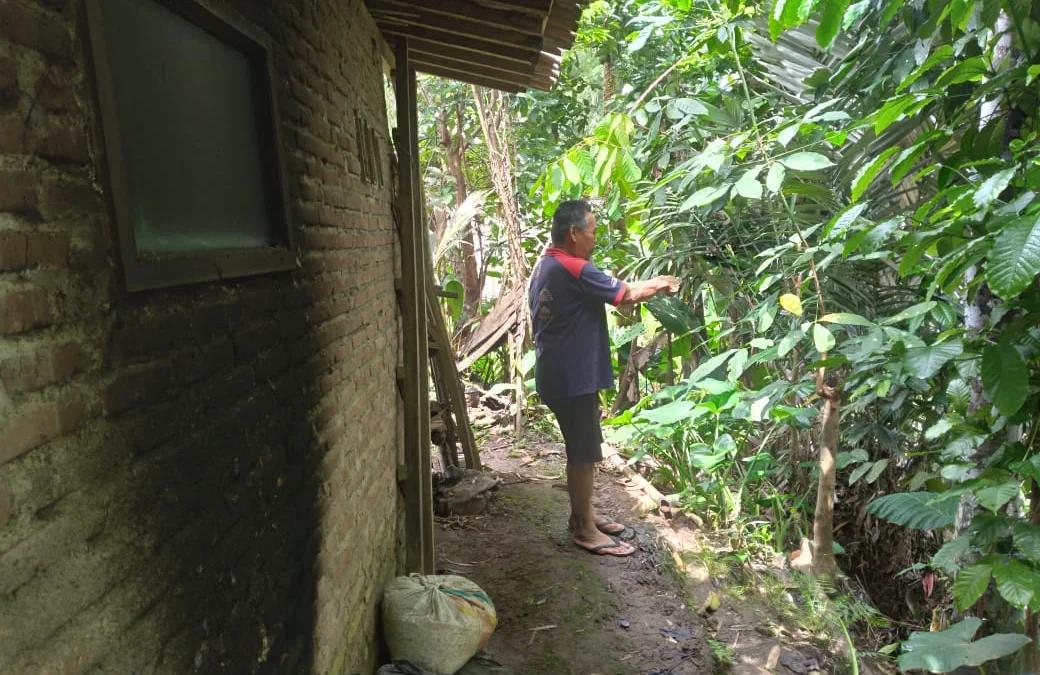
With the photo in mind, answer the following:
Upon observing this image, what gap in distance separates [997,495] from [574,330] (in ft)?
8.09

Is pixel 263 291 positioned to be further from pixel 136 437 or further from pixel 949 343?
pixel 949 343

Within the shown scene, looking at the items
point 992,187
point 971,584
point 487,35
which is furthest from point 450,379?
point 992,187

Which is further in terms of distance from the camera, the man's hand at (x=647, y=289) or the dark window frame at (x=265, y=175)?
the man's hand at (x=647, y=289)

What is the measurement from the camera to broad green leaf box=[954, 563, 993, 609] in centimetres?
208

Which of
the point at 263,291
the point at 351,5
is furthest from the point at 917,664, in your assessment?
the point at 351,5

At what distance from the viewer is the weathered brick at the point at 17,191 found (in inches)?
37.8

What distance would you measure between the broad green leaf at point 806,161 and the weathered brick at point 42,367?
3.00m

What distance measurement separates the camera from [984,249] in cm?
197

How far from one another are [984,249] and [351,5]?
104 inches

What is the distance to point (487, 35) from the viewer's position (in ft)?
Result: 12.0

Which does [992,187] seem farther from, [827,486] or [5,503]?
[827,486]

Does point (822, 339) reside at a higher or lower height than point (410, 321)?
lower

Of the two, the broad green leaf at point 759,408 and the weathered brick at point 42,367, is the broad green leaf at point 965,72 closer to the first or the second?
the broad green leaf at point 759,408

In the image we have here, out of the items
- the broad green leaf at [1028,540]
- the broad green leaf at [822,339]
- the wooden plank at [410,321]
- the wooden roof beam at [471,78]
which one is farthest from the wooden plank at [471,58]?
the broad green leaf at [1028,540]
